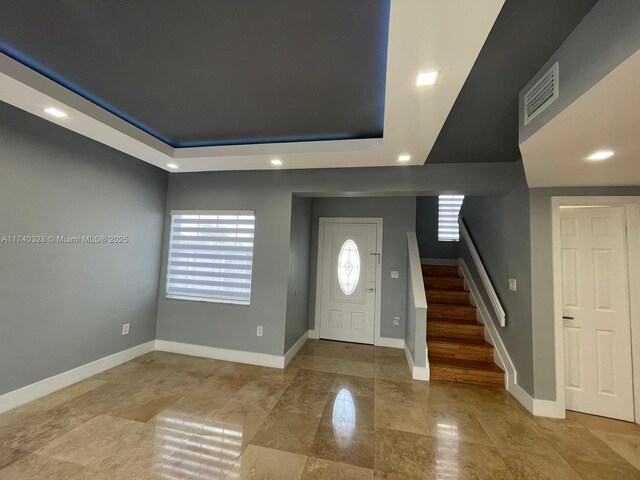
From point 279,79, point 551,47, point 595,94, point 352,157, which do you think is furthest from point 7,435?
point 551,47

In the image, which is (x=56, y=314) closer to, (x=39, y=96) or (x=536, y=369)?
(x=39, y=96)

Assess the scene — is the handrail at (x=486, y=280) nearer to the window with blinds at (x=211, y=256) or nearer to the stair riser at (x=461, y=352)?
the stair riser at (x=461, y=352)

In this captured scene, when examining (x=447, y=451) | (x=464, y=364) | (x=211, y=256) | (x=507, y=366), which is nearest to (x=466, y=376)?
(x=464, y=364)

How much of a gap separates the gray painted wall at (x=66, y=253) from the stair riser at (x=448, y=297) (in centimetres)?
424

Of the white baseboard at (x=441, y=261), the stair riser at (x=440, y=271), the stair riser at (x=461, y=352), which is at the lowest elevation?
the stair riser at (x=461, y=352)

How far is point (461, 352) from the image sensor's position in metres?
3.33

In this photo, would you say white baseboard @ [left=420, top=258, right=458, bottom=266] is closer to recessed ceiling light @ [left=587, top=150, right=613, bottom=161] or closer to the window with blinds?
recessed ceiling light @ [left=587, top=150, right=613, bottom=161]

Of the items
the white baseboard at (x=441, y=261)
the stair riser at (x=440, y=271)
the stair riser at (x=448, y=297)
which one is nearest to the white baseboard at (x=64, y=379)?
the stair riser at (x=448, y=297)

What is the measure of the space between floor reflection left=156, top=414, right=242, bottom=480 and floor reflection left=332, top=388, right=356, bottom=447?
0.79 meters

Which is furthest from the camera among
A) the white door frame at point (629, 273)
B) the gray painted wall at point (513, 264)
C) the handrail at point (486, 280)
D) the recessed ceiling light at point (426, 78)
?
the handrail at point (486, 280)

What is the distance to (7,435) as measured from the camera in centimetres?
195

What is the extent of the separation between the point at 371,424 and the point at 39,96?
373 centimetres

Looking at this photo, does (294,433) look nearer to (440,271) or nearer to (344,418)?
(344,418)

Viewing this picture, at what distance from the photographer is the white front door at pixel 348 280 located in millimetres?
4309
